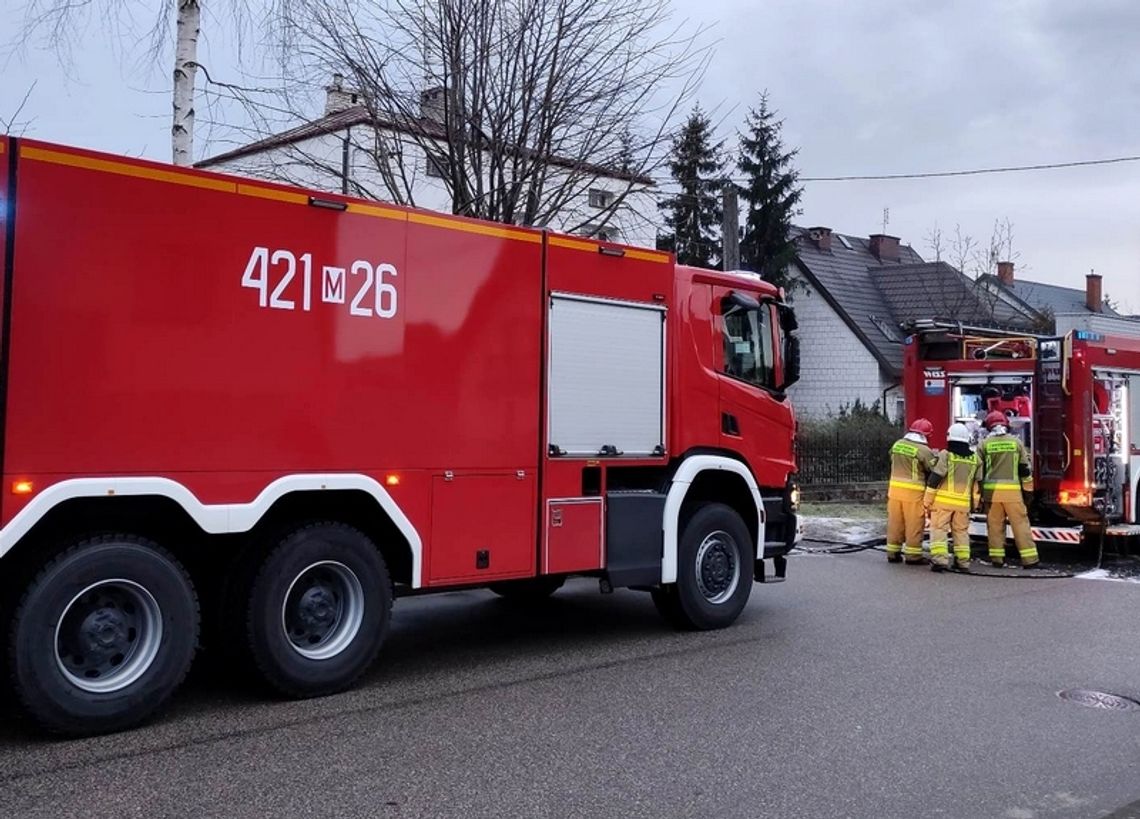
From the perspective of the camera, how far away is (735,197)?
1631cm

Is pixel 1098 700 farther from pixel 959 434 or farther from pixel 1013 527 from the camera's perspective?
pixel 1013 527

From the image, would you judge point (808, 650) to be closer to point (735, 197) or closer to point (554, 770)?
point (554, 770)

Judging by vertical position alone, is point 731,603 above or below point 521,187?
below

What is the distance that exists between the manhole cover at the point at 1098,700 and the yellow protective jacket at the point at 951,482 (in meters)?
5.38

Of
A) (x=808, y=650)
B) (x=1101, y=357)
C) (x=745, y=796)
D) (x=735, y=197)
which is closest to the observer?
(x=745, y=796)

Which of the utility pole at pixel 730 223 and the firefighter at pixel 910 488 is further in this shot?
the utility pole at pixel 730 223

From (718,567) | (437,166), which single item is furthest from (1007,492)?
(437,166)

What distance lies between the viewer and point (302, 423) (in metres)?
5.96

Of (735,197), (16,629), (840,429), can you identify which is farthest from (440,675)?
(840,429)

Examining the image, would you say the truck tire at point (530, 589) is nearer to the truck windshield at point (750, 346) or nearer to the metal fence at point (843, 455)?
the truck windshield at point (750, 346)

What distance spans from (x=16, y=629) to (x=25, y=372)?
1.20m

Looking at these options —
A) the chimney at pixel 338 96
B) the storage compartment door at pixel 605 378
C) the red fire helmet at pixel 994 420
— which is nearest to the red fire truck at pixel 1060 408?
the red fire helmet at pixel 994 420

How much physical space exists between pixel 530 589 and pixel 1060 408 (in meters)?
7.08

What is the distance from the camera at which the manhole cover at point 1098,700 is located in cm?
621
